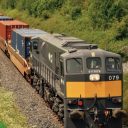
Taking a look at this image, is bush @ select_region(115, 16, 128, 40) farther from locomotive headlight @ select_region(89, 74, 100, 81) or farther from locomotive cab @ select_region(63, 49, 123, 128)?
locomotive headlight @ select_region(89, 74, 100, 81)

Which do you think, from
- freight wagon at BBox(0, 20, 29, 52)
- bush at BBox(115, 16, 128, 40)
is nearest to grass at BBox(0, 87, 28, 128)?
bush at BBox(115, 16, 128, 40)

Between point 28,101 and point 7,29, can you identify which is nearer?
point 28,101

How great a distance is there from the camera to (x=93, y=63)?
53.4 feet

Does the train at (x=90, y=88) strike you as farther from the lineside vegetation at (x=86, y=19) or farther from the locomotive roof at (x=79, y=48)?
the lineside vegetation at (x=86, y=19)

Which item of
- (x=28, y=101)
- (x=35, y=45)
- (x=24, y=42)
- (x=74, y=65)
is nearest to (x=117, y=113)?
(x=74, y=65)

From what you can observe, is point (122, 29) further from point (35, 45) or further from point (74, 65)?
point (74, 65)

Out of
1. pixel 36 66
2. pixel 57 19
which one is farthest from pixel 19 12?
pixel 36 66

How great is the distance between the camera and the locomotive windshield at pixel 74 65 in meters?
16.2

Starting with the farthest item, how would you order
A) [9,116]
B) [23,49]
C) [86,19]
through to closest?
[86,19]
[23,49]
[9,116]

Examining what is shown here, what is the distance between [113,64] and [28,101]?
6.90 meters

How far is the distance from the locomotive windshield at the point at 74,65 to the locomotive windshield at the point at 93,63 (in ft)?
A: 0.96

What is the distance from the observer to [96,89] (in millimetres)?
16000

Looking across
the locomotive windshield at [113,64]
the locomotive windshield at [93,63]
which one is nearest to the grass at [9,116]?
the locomotive windshield at [93,63]

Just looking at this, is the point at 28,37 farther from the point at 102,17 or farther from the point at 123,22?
the point at 102,17
